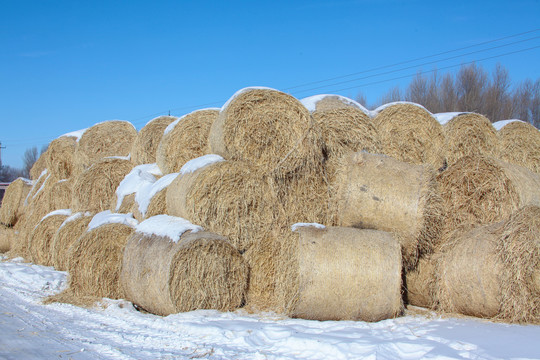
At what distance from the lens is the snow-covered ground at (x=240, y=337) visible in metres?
4.20

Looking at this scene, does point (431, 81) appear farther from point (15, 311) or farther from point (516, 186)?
point (15, 311)

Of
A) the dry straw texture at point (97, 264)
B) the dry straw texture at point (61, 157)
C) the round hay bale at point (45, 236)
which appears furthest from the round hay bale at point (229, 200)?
the dry straw texture at point (61, 157)

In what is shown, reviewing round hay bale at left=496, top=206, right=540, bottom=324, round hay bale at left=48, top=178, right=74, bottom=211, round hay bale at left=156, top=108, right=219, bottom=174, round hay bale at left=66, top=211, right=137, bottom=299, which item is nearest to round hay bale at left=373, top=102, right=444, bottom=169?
round hay bale at left=156, top=108, right=219, bottom=174

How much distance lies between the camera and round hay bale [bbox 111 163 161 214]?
27.1ft

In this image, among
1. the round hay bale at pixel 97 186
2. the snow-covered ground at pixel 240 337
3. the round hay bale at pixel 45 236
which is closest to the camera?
the snow-covered ground at pixel 240 337

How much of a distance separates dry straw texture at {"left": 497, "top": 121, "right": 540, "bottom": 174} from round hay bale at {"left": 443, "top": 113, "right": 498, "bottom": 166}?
0.46 meters

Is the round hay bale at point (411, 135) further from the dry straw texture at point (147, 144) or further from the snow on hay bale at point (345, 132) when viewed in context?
the dry straw texture at point (147, 144)

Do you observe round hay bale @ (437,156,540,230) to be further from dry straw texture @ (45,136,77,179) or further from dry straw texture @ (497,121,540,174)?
dry straw texture @ (45,136,77,179)

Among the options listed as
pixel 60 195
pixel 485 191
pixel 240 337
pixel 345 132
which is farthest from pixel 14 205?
pixel 485 191

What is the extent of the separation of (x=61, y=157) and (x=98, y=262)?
5.10m

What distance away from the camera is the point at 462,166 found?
21.6 feet

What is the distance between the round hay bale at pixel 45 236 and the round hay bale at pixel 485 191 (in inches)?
277

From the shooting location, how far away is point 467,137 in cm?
831

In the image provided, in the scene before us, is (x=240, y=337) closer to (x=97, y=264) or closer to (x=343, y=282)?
(x=343, y=282)
